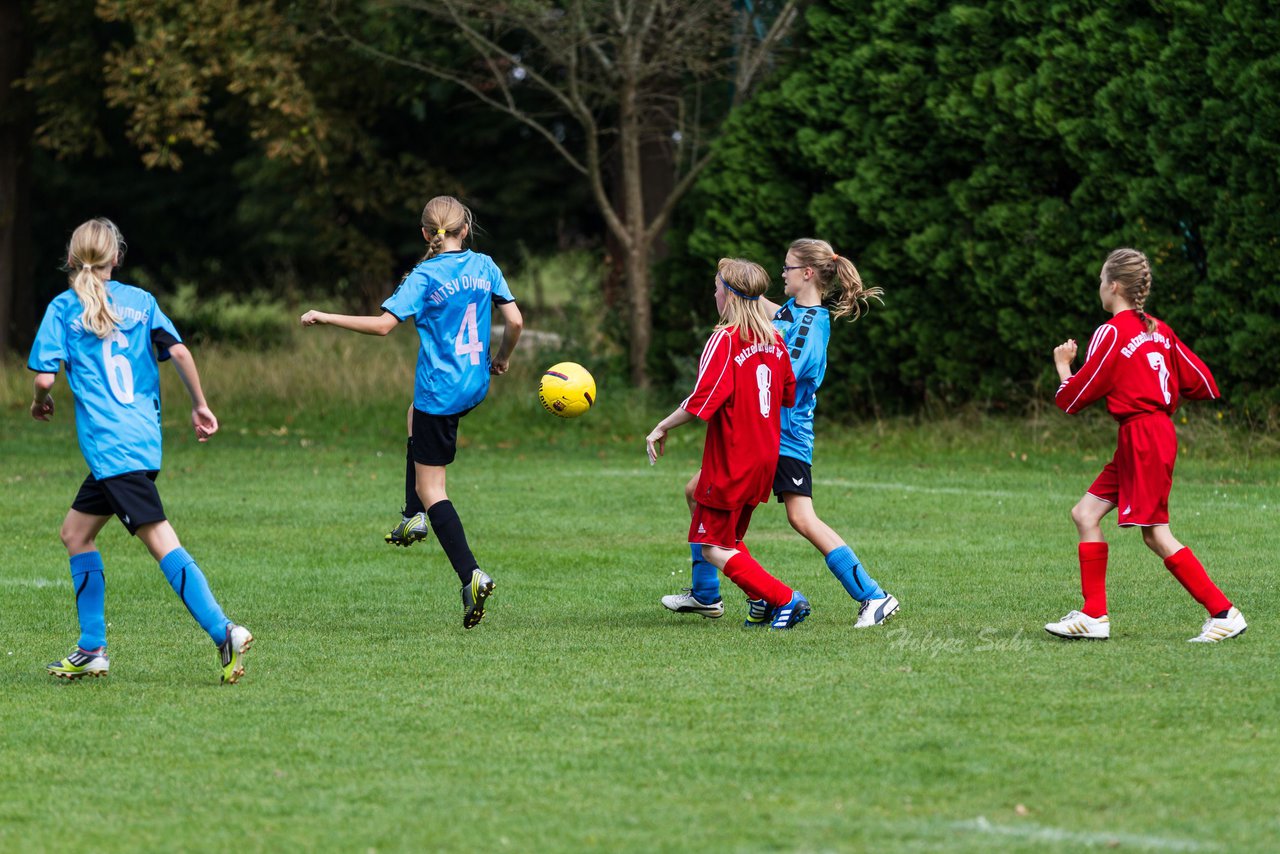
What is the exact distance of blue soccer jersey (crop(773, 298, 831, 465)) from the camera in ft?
26.2

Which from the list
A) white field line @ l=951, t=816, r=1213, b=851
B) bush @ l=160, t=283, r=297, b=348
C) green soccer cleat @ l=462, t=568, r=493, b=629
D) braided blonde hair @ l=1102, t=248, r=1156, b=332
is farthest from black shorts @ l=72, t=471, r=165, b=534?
bush @ l=160, t=283, r=297, b=348

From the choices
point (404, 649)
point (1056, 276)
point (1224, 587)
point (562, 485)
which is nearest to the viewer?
point (404, 649)

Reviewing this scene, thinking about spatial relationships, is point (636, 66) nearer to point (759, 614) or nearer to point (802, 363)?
point (802, 363)

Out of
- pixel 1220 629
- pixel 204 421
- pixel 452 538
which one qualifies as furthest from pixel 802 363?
pixel 204 421

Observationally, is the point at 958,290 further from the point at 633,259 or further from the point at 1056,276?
the point at 633,259

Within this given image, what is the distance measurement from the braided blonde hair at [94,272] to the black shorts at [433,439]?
184cm

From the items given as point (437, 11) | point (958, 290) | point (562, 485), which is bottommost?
point (562, 485)

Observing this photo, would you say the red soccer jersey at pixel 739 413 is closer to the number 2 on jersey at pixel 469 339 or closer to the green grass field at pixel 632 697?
the green grass field at pixel 632 697

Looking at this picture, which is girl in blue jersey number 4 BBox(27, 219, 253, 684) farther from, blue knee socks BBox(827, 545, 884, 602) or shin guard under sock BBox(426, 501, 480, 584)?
blue knee socks BBox(827, 545, 884, 602)

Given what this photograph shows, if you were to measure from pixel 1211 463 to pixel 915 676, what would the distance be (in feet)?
29.0

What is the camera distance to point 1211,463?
1464 centimetres

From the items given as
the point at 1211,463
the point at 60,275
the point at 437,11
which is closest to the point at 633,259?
the point at 437,11

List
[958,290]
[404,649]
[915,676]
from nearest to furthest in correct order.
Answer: [915,676] → [404,649] → [958,290]

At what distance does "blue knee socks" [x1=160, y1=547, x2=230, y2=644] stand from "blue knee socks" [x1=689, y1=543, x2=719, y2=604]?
2.37 meters
